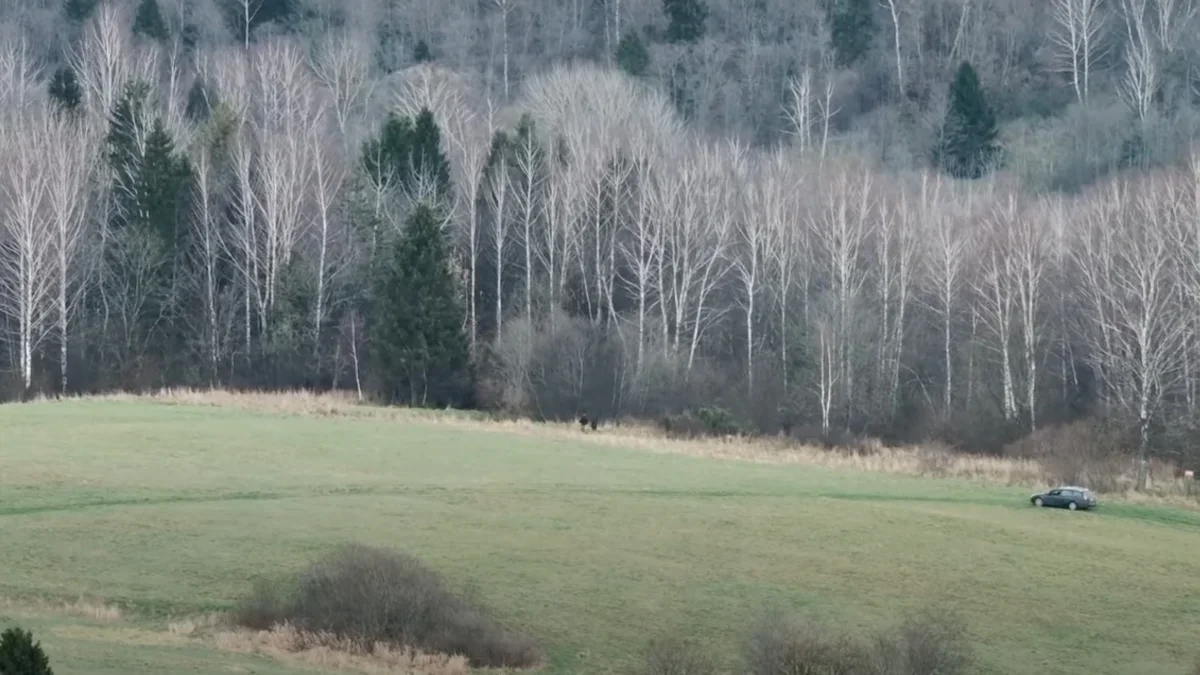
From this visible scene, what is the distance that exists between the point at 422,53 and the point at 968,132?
43193mm

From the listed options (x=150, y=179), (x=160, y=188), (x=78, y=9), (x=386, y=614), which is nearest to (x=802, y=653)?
(x=386, y=614)

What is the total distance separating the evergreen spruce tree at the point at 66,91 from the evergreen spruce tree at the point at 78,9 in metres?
28.3

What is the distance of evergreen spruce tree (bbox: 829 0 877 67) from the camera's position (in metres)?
122

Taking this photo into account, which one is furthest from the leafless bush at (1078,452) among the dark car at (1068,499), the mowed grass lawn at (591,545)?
the dark car at (1068,499)

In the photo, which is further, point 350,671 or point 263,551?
point 263,551

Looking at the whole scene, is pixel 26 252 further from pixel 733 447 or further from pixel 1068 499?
pixel 1068 499

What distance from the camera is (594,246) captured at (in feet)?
282

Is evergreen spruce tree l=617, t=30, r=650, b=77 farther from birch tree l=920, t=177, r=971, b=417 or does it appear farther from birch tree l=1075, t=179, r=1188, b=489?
birch tree l=1075, t=179, r=1188, b=489

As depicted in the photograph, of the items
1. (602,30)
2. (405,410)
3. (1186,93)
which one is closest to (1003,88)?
(1186,93)

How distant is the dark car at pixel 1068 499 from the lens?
45906 mm

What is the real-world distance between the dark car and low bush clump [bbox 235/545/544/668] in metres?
20.8

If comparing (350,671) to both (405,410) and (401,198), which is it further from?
(401,198)

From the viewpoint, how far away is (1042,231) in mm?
78312

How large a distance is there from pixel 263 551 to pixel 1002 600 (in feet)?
54.1
